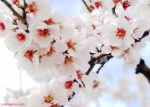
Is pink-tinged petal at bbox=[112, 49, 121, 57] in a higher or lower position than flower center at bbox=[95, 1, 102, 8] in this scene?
lower

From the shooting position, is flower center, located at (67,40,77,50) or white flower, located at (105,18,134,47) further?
white flower, located at (105,18,134,47)

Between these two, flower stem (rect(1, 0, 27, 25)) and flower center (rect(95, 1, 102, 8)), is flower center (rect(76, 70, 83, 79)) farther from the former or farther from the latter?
flower center (rect(95, 1, 102, 8))

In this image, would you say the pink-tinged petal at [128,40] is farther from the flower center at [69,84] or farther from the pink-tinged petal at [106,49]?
the flower center at [69,84]

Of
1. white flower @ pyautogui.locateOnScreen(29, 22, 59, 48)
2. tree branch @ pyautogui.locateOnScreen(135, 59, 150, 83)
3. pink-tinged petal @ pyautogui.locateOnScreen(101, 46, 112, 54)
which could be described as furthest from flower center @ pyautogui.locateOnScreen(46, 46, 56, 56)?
tree branch @ pyautogui.locateOnScreen(135, 59, 150, 83)

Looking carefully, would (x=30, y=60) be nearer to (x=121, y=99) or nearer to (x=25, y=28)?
(x=25, y=28)

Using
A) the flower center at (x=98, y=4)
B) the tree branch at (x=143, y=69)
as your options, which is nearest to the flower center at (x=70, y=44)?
the tree branch at (x=143, y=69)

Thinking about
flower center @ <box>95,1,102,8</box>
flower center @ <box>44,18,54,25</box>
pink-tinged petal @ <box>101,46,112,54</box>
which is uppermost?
flower center @ <box>95,1,102,8</box>

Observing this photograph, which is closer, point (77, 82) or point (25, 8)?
point (25, 8)

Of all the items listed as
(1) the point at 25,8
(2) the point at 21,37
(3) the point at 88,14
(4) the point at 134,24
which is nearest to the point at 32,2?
(1) the point at 25,8

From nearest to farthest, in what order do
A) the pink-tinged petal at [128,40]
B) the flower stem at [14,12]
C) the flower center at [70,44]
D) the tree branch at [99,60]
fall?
the flower stem at [14,12] → the flower center at [70,44] → the pink-tinged petal at [128,40] → the tree branch at [99,60]

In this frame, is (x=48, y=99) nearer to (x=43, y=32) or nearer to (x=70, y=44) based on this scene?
(x=70, y=44)

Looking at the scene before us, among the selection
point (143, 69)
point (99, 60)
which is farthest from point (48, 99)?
point (143, 69)
